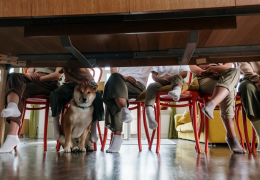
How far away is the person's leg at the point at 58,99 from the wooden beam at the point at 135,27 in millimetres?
1298

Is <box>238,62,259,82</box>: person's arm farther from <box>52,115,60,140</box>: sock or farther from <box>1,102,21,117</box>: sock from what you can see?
<box>1,102,21,117</box>: sock

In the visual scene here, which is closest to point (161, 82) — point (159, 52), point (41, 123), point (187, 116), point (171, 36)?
point (159, 52)

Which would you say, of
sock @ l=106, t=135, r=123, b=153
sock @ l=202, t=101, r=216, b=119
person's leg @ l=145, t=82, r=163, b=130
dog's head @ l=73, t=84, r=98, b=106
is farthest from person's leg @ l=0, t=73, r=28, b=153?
sock @ l=202, t=101, r=216, b=119

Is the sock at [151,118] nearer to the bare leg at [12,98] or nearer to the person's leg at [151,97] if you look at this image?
the person's leg at [151,97]

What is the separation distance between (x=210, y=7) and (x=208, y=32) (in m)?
0.24

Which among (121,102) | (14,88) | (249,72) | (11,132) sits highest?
(249,72)

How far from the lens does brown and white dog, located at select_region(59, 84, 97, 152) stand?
190 cm

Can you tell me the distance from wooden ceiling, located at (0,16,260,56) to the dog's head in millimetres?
899

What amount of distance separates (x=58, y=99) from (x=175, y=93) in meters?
0.98

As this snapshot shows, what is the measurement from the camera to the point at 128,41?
911 millimetres

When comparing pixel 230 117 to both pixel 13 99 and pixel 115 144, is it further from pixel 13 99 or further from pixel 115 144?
pixel 13 99

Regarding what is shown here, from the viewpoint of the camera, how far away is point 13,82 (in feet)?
5.75

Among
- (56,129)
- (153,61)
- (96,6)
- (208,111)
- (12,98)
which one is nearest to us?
(96,6)

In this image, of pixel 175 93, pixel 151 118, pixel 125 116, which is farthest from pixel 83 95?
pixel 175 93
